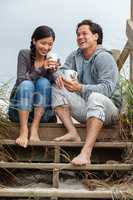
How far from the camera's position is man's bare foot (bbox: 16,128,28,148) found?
3847mm

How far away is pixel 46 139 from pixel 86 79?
0.57 meters

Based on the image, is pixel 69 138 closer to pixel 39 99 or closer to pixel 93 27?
pixel 39 99

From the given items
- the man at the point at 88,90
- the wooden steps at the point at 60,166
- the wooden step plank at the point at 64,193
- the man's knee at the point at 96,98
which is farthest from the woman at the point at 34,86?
the wooden step plank at the point at 64,193

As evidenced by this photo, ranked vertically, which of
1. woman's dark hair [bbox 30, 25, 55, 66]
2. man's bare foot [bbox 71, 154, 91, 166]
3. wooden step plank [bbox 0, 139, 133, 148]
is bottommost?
man's bare foot [bbox 71, 154, 91, 166]

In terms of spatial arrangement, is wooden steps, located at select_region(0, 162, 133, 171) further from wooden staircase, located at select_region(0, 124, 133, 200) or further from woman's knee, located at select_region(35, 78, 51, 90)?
woman's knee, located at select_region(35, 78, 51, 90)

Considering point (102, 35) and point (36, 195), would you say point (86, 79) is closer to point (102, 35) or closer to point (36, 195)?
point (102, 35)

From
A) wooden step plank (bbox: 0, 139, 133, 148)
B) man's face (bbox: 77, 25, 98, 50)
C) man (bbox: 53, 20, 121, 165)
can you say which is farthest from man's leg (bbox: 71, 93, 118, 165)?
man's face (bbox: 77, 25, 98, 50)

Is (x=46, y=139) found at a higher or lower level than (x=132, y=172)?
higher

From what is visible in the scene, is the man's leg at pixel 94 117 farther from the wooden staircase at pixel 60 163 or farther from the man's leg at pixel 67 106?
the man's leg at pixel 67 106

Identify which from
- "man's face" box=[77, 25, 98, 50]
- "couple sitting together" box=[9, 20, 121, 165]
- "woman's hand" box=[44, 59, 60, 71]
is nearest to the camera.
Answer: "couple sitting together" box=[9, 20, 121, 165]

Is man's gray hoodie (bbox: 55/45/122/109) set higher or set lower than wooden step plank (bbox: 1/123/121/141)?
higher

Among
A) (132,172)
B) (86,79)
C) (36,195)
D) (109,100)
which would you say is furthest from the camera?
(86,79)

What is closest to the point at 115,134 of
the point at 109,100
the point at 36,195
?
the point at 109,100

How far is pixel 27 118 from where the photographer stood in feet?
13.2
